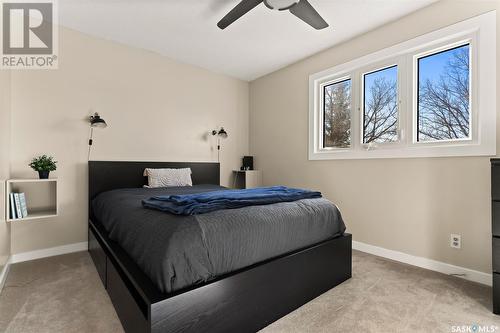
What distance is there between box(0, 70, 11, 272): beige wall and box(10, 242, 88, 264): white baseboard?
0.62ft

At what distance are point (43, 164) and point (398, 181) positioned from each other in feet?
12.0

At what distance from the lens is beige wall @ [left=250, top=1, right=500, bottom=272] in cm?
213

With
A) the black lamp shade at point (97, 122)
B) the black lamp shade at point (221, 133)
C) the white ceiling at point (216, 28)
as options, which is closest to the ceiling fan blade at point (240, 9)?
the white ceiling at point (216, 28)

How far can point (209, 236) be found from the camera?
1281 mm

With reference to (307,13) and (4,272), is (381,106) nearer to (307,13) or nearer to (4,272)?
(307,13)

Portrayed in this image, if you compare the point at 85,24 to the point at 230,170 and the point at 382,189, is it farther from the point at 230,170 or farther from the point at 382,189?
the point at 382,189

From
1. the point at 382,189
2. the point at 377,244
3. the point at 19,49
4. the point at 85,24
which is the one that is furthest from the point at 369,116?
the point at 19,49

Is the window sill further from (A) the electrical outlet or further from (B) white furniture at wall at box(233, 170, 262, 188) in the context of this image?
(B) white furniture at wall at box(233, 170, 262, 188)

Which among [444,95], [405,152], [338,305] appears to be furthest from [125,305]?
[444,95]

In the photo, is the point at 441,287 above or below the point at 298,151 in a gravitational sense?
below

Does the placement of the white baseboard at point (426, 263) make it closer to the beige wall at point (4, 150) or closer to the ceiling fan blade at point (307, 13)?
the ceiling fan blade at point (307, 13)

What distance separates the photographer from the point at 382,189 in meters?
A: 2.73

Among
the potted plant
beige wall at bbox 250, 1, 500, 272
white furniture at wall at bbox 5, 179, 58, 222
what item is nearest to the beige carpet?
beige wall at bbox 250, 1, 500, 272

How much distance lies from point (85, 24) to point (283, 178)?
319 cm
